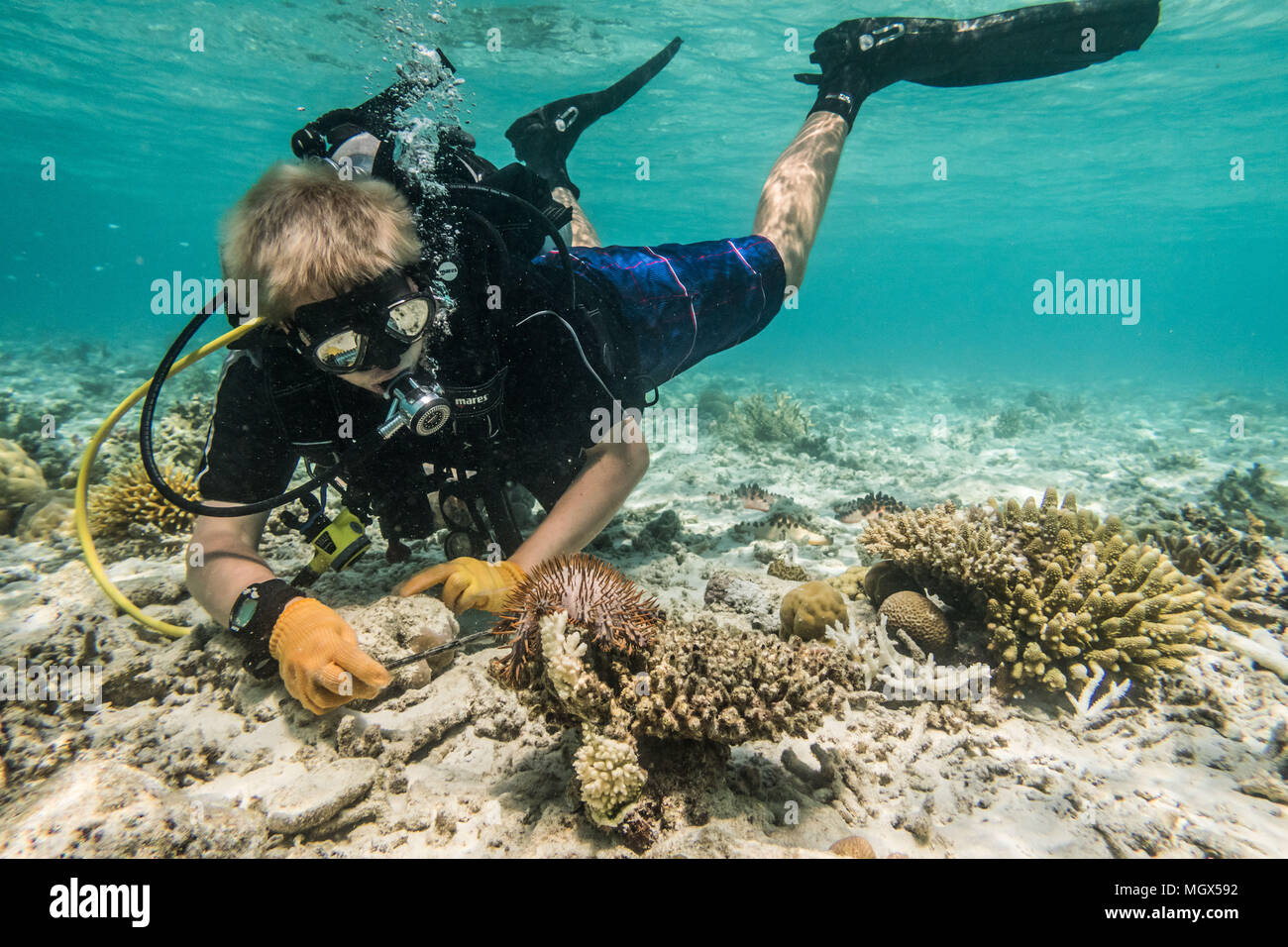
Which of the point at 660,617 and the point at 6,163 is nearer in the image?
the point at 660,617

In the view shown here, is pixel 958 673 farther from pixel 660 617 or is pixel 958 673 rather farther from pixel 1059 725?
pixel 660 617

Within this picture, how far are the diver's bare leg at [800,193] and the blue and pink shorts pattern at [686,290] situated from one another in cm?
38

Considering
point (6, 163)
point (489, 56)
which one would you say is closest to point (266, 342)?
point (489, 56)

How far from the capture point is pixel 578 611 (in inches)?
94.7

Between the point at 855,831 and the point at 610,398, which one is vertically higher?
the point at 610,398

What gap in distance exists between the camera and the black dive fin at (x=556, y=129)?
25.4ft

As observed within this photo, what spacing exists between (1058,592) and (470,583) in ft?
11.7

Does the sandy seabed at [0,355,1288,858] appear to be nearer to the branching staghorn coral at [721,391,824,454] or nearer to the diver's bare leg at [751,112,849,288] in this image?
the diver's bare leg at [751,112,849,288]

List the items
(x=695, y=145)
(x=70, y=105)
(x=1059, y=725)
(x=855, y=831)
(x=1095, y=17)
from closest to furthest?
(x=855, y=831)
(x=1059, y=725)
(x=1095, y=17)
(x=70, y=105)
(x=695, y=145)

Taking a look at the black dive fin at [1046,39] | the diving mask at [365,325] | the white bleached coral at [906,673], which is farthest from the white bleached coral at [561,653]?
the black dive fin at [1046,39]

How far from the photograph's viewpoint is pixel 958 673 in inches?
135

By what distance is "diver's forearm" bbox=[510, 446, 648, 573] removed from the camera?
12.3 ft

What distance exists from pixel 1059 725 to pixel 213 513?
4.80 metres

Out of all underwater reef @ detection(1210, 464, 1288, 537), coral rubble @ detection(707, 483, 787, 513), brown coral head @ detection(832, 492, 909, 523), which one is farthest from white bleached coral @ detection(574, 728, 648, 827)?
underwater reef @ detection(1210, 464, 1288, 537)
